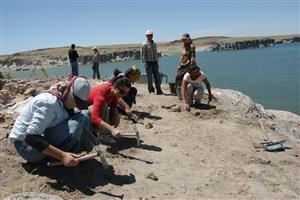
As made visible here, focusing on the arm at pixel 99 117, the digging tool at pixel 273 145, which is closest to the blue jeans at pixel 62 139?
the arm at pixel 99 117

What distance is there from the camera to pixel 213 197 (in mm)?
5195

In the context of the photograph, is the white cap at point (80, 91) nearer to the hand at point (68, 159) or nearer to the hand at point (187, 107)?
the hand at point (68, 159)

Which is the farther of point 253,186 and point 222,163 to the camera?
point 222,163

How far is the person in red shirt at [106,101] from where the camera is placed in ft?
18.9

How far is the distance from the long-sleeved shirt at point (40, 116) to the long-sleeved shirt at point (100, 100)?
978 millimetres

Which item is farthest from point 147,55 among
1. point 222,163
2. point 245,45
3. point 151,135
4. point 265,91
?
point 245,45

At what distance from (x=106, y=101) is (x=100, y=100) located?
8.4 inches

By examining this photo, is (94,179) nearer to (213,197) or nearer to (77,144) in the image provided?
(77,144)

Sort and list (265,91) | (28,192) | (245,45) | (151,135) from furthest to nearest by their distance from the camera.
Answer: (245,45) → (265,91) → (151,135) → (28,192)

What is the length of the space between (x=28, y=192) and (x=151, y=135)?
3191 mm

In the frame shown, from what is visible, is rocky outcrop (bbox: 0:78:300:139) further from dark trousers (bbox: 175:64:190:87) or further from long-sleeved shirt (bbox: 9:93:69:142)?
long-sleeved shirt (bbox: 9:93:69:142)

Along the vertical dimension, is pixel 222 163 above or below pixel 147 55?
below

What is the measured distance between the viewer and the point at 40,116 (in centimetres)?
440

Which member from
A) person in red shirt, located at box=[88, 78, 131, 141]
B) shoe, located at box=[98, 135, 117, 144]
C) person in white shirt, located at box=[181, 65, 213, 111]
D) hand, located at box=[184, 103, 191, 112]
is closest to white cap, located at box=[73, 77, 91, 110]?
person in red shirt, located at box=[88, 78, 131, 141]
